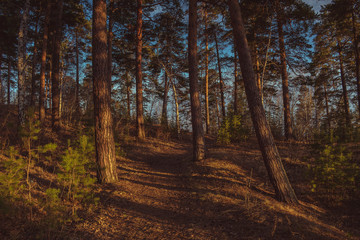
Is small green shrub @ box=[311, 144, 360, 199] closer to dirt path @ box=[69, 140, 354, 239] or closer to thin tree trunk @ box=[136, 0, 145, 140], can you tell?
dirt path @ box=[69, 140, 354, 239]

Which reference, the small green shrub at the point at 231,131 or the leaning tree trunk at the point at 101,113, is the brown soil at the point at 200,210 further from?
the small green shrub at the point at 231,131

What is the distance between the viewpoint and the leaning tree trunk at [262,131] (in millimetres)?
4773

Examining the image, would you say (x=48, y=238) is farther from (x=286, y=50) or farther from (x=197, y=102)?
(x=286, y=50)

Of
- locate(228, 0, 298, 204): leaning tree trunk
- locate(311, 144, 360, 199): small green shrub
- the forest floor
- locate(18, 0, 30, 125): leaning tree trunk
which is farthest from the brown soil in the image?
locate(18, 0, 30, 125): leaning tree trunk

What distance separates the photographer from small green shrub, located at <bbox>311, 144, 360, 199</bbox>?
4801mm

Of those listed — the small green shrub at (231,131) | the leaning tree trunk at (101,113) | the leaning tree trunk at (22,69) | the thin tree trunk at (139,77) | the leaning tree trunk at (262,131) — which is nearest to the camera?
the leaning tree trunk at (262,131)

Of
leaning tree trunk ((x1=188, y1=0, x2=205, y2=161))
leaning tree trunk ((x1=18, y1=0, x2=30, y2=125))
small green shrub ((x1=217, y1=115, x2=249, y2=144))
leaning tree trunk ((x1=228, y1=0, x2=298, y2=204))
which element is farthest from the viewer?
small green shrub ((x1=217, y1=115, x2=249, y2=144))

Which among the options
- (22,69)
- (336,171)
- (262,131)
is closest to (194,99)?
(262,131)

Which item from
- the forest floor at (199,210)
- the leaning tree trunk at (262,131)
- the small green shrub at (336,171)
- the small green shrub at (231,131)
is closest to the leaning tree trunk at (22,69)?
the forest floor at (199,210)

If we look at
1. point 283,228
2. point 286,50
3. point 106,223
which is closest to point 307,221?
point 283,228

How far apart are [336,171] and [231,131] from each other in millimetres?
6288

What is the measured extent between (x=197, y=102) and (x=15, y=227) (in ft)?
21.2

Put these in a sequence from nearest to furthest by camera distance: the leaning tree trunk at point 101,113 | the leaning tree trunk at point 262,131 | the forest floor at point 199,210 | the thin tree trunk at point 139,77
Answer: the forest floor at point 199,210 < the leaning tree trunk at point 262,131 < the leaning tree trunk at point 101,113 < the thin tree trunk at point 139,77

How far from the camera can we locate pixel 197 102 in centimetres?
773
